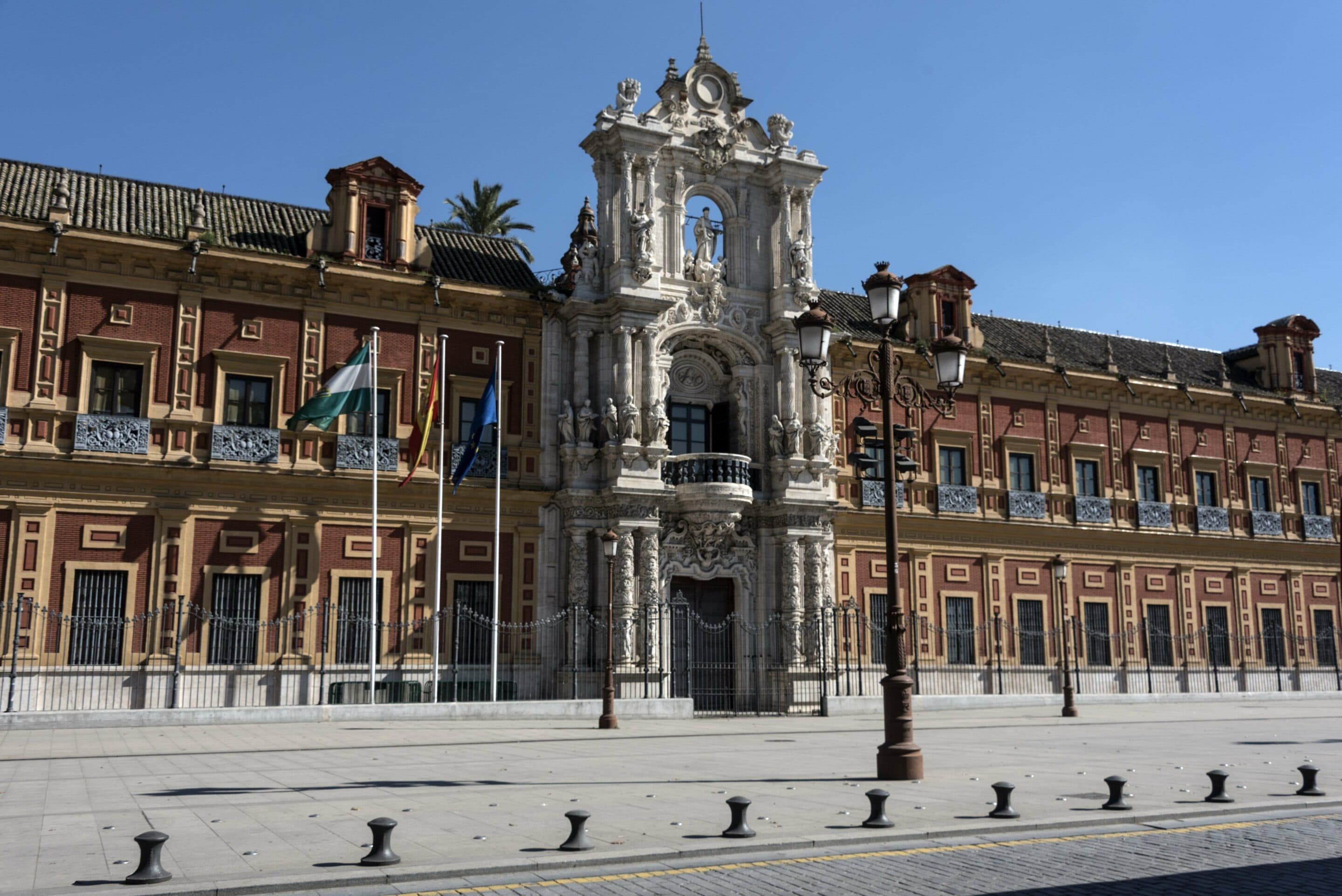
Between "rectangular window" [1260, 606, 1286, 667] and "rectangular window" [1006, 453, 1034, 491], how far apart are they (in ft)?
A: 33.2

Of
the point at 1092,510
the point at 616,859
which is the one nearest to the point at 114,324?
the point at 616,859

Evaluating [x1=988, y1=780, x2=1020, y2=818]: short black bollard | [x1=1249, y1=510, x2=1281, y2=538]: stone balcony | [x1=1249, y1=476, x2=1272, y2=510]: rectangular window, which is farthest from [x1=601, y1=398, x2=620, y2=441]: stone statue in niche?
[x1=1249, y1=476, x2=1272, y2=510]: rectangular window

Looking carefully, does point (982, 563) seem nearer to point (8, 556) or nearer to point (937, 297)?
point (937, 297)

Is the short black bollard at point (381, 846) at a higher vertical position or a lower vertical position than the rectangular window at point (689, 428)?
lower

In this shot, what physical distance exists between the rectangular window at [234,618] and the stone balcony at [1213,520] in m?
29.0

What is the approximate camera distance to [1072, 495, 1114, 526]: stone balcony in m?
36.6

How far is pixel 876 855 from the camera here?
9.19 m

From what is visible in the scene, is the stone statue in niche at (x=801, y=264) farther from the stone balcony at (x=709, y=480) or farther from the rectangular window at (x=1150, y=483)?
the rectangular window at (x=1150, y=483)

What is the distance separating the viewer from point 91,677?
24125 mm

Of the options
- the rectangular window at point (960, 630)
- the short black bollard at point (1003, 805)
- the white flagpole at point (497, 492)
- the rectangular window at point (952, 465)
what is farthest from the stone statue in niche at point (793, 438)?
the short black bollard at point (1003, 805)

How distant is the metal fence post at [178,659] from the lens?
23781mm

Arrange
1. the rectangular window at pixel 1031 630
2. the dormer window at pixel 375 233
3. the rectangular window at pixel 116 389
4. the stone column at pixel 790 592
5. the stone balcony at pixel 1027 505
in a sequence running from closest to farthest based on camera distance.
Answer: the rectangular window at pixel 116 389 < the dormer window at pixel 375 233 < the stone column at pixel 790 592 < the rectangular window at pixel 1031 630 < the stone balcony at pixel 1027 505

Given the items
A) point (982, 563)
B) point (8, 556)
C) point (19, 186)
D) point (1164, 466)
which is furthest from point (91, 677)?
point (1164, 466)

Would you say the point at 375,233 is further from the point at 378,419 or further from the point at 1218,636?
the point at 1218,636
